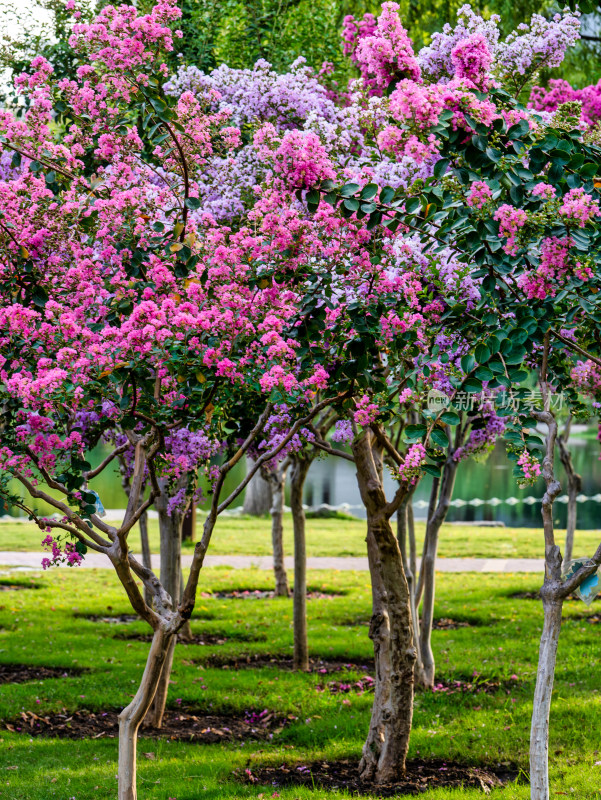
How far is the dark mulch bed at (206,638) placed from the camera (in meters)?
9.63

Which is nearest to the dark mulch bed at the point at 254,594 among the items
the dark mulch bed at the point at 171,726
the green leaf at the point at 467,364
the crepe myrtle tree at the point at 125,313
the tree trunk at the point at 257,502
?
the dark mulch bed at the point at 171,726

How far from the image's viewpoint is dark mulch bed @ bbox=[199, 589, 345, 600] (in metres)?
12.1

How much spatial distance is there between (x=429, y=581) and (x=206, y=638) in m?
3.09

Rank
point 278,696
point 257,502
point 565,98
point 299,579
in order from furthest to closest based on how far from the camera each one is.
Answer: point 257,502 < point 299,579 < point 565,98 < point 278,696

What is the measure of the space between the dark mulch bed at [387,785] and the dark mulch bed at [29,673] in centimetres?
303

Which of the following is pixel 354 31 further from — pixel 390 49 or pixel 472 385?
pixel 472 385

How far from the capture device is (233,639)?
9680mm

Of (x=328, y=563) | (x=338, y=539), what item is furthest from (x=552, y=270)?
(x=338, y=539)

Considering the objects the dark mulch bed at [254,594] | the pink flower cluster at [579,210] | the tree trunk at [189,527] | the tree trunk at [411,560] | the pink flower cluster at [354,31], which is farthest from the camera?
the tree trunk at [189,527]

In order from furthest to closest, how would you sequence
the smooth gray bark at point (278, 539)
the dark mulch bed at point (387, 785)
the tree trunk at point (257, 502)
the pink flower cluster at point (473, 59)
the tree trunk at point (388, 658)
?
the tree trunk at point (257, 502) → the smooth gray bark at point (278, 539) → the tree trunk at point (388, 658) → the dark mulch bed at point (387, 785) → the pink flower cluster at point (473, 59)

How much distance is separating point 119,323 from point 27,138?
4.12 feet

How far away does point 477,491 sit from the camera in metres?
32.2

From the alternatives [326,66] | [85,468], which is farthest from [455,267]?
[326,66]
